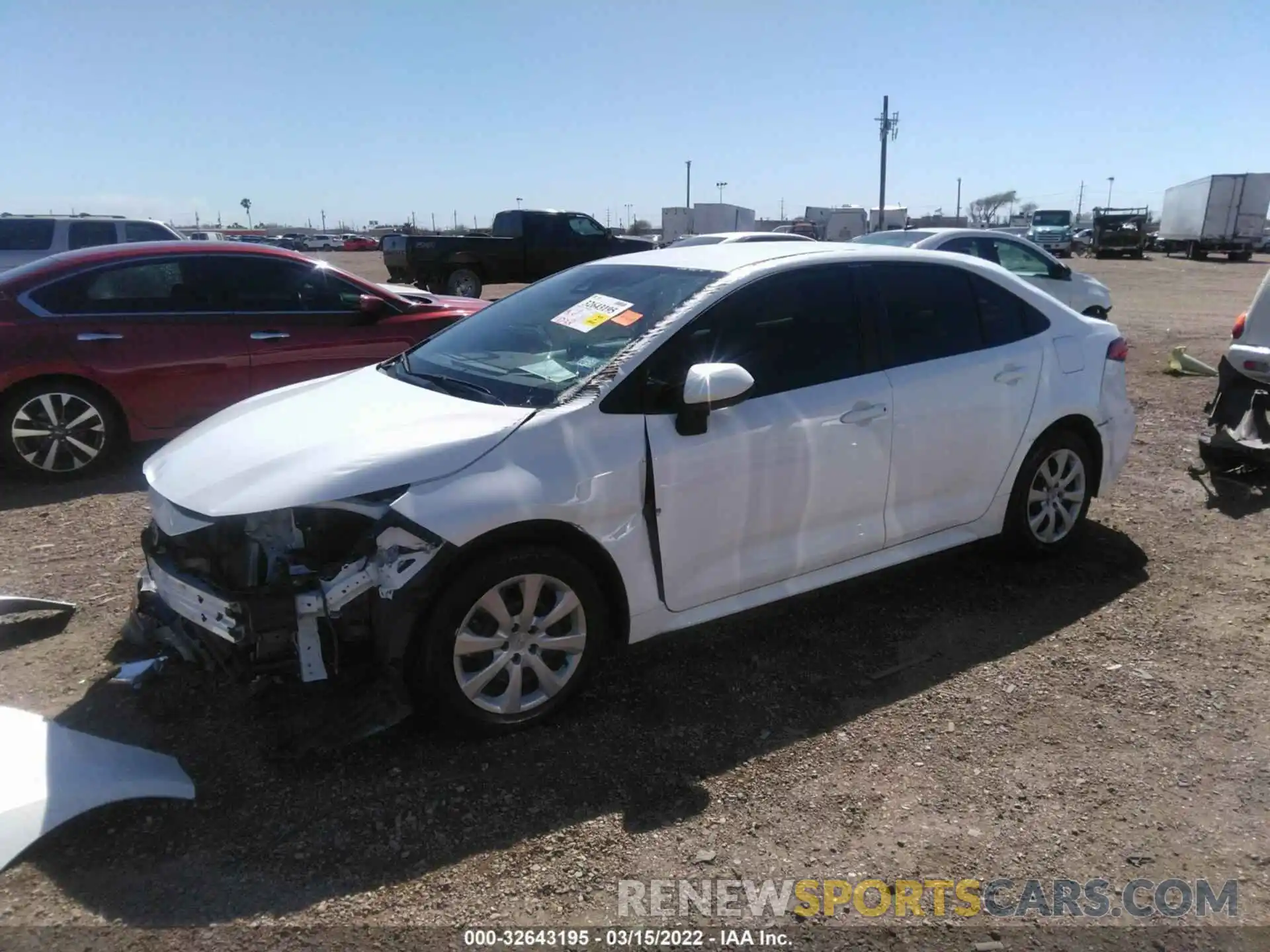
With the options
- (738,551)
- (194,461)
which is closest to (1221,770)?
(738,551)

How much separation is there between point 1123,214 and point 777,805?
153 ft

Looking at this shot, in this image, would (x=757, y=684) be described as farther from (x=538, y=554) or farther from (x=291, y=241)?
(x=291, y=241)

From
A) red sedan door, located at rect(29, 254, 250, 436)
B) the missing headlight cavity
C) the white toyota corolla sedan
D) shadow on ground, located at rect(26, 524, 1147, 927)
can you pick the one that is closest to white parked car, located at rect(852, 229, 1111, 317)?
the white toyota corolla sedan

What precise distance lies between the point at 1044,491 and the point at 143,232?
13.1 m

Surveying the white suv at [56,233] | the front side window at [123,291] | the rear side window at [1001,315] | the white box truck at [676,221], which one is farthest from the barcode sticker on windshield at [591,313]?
the white box truck at [676,221]

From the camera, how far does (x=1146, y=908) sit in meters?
2.53

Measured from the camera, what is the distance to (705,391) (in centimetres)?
328

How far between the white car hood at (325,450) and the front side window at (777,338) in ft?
1.96

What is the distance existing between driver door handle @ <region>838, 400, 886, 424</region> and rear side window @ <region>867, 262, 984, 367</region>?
251 millimetres

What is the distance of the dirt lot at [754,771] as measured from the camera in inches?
103

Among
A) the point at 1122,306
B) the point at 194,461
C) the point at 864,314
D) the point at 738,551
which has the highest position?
the point at 864,314

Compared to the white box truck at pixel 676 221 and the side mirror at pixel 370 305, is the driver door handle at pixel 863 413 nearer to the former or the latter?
the side mirror at pixel 370 305

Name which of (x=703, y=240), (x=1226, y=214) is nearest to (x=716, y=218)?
(x=1226, y=214)

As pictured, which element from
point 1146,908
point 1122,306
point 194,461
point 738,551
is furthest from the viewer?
point 1122,306
